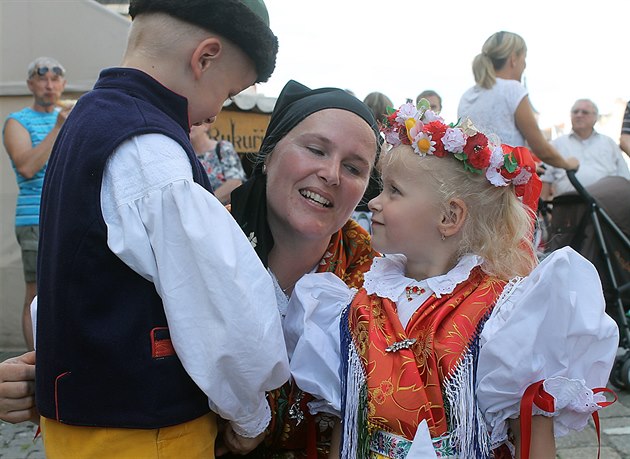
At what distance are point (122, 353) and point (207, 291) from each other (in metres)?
0.23

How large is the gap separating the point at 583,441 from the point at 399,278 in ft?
7.89

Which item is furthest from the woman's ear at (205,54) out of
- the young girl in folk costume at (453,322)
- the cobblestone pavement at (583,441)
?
the cobblestone pavement at (583,441)

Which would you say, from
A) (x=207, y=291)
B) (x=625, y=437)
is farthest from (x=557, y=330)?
(x=625, y=437)

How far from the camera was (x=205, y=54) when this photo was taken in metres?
1.53

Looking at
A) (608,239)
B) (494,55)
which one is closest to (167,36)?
(494,55)

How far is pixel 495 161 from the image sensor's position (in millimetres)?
1781

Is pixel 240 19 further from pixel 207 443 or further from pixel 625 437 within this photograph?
pixel 625 437

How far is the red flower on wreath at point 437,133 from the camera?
180cm

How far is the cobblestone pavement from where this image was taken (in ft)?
11.1

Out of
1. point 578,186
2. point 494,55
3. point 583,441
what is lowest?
point 583,441

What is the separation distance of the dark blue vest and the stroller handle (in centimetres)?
364

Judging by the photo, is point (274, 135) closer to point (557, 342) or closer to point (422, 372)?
point (422, 372)

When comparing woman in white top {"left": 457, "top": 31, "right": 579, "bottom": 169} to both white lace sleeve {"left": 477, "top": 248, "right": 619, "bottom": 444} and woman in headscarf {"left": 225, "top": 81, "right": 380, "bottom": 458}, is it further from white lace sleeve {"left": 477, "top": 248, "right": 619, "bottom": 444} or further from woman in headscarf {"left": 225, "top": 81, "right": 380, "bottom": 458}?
white lace sleeve {"left": 477, "top": 248, "right": 619, "bottom": 444}

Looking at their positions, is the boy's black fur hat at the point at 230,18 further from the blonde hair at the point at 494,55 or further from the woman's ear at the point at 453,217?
the blonde hair at the point at 494,55
